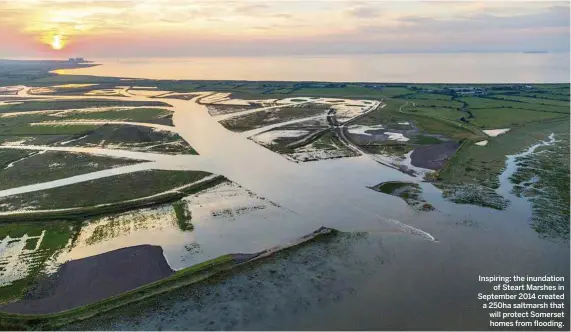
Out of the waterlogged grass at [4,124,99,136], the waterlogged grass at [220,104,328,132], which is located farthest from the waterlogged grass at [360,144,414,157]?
the waterlogged grass at [4,124,99,136]

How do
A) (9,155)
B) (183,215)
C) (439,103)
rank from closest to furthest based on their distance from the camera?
(183,215) → (9,155) → (439,103)

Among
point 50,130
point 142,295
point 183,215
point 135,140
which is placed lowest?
point 142,295

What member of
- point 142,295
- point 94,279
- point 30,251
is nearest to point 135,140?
point 30,251

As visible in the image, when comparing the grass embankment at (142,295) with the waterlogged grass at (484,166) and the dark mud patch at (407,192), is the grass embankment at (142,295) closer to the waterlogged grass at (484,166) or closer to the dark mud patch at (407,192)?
the dark mud patch at (407,192)

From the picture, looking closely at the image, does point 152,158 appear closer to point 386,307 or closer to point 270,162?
point 270,162

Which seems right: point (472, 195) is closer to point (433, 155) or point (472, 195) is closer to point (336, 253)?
point (433, 155)

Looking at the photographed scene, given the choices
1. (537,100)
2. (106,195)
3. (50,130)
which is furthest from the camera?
(537,100)
